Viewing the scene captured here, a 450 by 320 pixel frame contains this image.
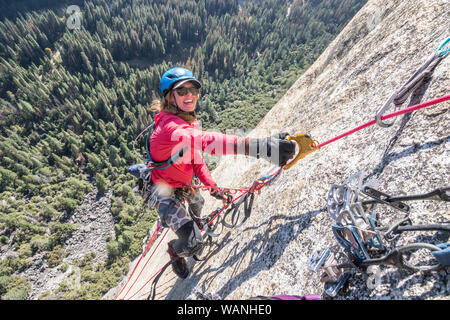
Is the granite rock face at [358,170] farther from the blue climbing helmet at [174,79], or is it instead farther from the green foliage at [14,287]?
the green foliage at [14,287]

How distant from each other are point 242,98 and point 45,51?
9721 centimetres

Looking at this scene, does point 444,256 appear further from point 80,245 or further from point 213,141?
point 80,245

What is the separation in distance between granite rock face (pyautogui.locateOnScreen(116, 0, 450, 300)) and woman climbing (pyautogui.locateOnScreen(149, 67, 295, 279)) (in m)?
0.86

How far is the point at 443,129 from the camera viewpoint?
94.3 inches

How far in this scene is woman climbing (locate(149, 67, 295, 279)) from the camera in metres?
3.00

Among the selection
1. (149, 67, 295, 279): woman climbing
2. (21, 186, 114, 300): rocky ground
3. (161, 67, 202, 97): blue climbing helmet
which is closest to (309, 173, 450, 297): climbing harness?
(149, 67, 295, 279): woman climbing

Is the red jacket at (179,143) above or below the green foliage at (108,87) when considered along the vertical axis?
above

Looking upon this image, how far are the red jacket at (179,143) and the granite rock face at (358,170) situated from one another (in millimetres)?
1618

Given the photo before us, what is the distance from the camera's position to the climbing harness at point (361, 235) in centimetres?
191

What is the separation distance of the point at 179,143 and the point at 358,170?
267 centimetres

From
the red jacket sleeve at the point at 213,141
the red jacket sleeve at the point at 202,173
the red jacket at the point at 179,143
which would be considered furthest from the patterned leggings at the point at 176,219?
the red jacket sleeve at the point at 213,141
